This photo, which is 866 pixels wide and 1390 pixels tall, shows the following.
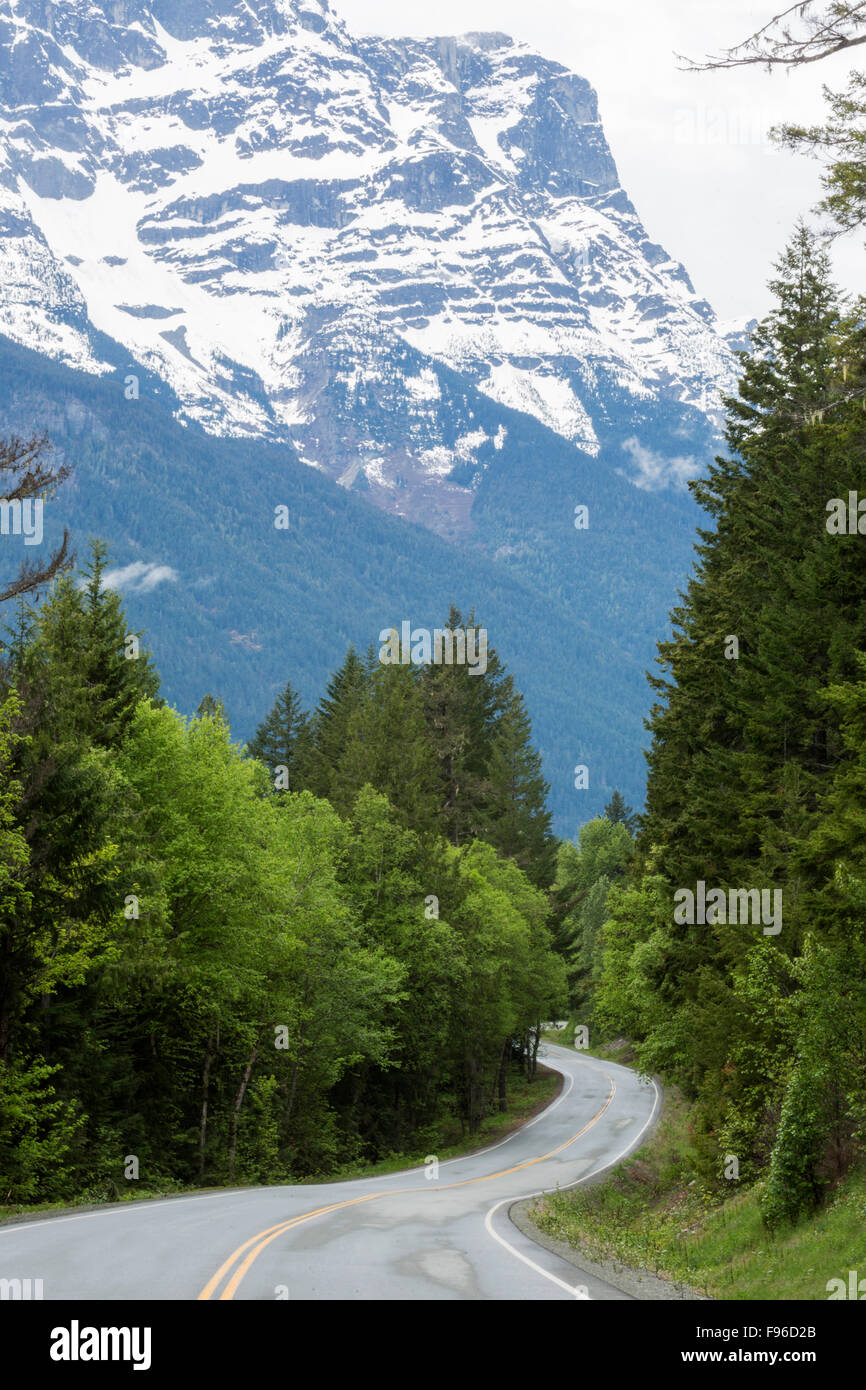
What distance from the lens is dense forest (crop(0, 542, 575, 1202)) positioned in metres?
24.8

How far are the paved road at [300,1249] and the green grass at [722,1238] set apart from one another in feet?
4.44

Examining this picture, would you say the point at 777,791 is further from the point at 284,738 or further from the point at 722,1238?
the point at 284,738

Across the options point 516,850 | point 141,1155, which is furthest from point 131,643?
point 516,850

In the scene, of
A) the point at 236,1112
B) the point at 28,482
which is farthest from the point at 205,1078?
the point at 28,482

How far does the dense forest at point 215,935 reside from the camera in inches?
978

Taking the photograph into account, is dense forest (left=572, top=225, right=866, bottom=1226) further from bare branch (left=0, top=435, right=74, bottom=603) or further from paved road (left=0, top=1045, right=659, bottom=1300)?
bare branch (left=0, top=435, right=74, bottom=603)

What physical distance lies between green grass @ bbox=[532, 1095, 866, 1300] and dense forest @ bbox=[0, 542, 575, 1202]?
31.0ft

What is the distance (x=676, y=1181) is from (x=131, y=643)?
1877 cm

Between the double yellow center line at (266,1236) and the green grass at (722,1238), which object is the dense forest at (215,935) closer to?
the double yellow center line at (266,1236)

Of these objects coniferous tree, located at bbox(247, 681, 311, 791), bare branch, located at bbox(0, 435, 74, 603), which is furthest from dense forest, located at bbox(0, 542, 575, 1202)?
coniferous tree, located at bbox(247, 681, 311, 791)

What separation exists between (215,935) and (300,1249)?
1576 centimetres

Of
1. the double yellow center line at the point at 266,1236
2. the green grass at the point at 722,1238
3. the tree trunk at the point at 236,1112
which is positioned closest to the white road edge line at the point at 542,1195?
the green grass at the point at 722,1238
